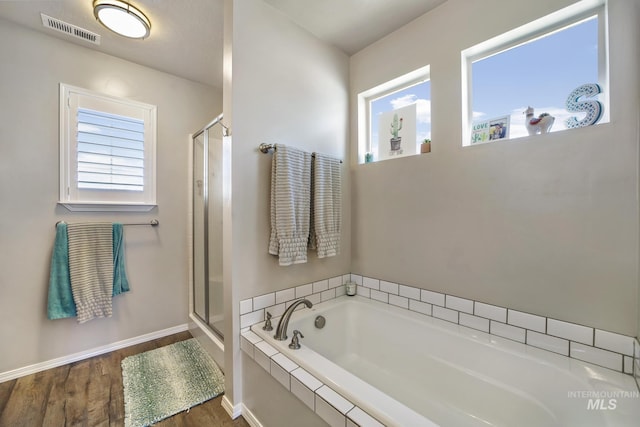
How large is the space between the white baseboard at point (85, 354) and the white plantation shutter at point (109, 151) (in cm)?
139

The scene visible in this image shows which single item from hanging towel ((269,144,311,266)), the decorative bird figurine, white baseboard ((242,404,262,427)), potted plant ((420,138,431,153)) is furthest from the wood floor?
the decorative bird figurine

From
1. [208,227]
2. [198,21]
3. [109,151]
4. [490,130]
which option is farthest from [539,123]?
[109,151]

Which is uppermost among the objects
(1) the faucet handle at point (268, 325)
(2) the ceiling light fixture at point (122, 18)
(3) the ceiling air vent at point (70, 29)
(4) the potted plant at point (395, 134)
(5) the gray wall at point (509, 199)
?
(3) the ceiling air vent at point (70, 29)

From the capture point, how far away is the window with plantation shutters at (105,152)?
203 centimetres

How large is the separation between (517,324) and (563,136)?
3.30 feet

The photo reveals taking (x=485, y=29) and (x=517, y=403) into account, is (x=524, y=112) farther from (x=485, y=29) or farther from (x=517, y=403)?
(x=517, y=403)

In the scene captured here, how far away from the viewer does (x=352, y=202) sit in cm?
225

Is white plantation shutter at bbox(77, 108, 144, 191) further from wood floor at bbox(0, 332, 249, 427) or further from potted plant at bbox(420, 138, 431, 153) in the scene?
potted plant at bbox(420, 138, 431, 153)

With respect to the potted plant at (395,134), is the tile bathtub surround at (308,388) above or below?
below

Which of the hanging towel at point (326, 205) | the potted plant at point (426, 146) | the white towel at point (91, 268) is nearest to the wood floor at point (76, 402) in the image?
the white towel at point (91, 268)

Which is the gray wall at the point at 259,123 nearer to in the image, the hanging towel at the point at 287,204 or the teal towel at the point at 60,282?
the hanging towel at the point at 287,204

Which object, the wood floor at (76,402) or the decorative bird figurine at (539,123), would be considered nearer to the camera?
the decorative bird figurine at (539,123)

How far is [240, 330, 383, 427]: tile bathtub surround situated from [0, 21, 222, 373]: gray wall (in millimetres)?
1608

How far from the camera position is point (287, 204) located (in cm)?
165
